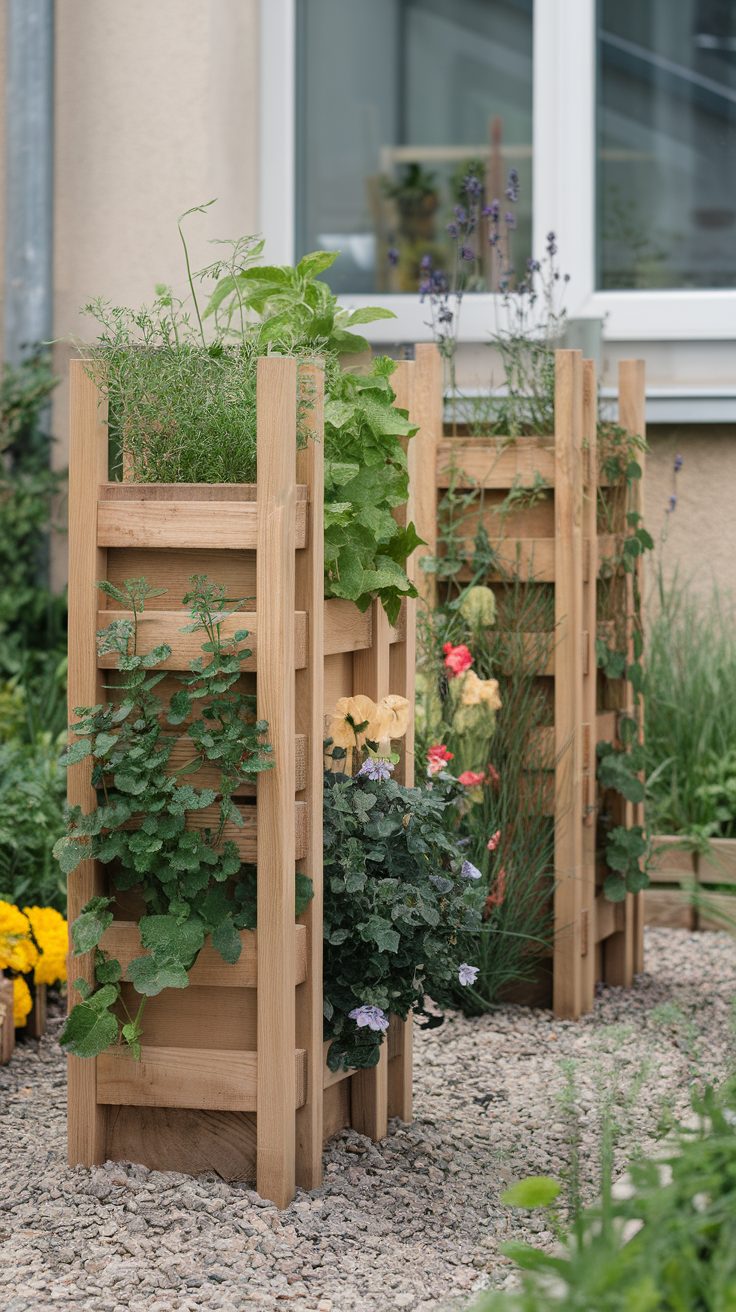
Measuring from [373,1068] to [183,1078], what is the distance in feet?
1.41

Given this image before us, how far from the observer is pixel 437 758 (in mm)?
3303

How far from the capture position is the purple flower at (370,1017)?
248cm

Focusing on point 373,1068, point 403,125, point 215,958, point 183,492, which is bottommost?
point 373,1068

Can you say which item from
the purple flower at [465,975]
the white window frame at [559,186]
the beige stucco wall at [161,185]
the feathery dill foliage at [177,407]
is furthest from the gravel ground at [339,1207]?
the white window frame at [559,186]

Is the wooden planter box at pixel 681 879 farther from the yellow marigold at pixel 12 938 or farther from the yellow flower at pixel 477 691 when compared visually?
the yellow marigold at pixel 12 938

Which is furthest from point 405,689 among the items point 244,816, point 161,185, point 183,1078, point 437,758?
point 161,185

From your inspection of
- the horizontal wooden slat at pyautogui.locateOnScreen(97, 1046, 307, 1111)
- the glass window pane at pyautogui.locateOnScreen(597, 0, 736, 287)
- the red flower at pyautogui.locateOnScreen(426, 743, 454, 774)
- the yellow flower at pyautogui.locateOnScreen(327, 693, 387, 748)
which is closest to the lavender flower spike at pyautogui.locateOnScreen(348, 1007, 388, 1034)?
the horizontal wooden slat at pyautogui.locateOnScreen(97, 1046, 307, 1111)

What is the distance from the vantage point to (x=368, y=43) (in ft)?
22.2

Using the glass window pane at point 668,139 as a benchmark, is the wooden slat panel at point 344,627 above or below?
below

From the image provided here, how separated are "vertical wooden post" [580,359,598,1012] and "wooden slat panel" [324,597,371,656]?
3.69ft

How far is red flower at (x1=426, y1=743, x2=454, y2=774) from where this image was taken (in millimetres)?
3262

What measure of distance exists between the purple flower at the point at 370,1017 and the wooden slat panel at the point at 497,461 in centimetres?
155

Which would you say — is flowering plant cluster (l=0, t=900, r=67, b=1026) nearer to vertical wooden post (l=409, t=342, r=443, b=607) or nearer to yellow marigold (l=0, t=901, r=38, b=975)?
yellow marigold (l=0, t=901, r=38, b=975)

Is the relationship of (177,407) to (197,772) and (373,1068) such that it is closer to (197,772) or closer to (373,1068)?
(197,772)
